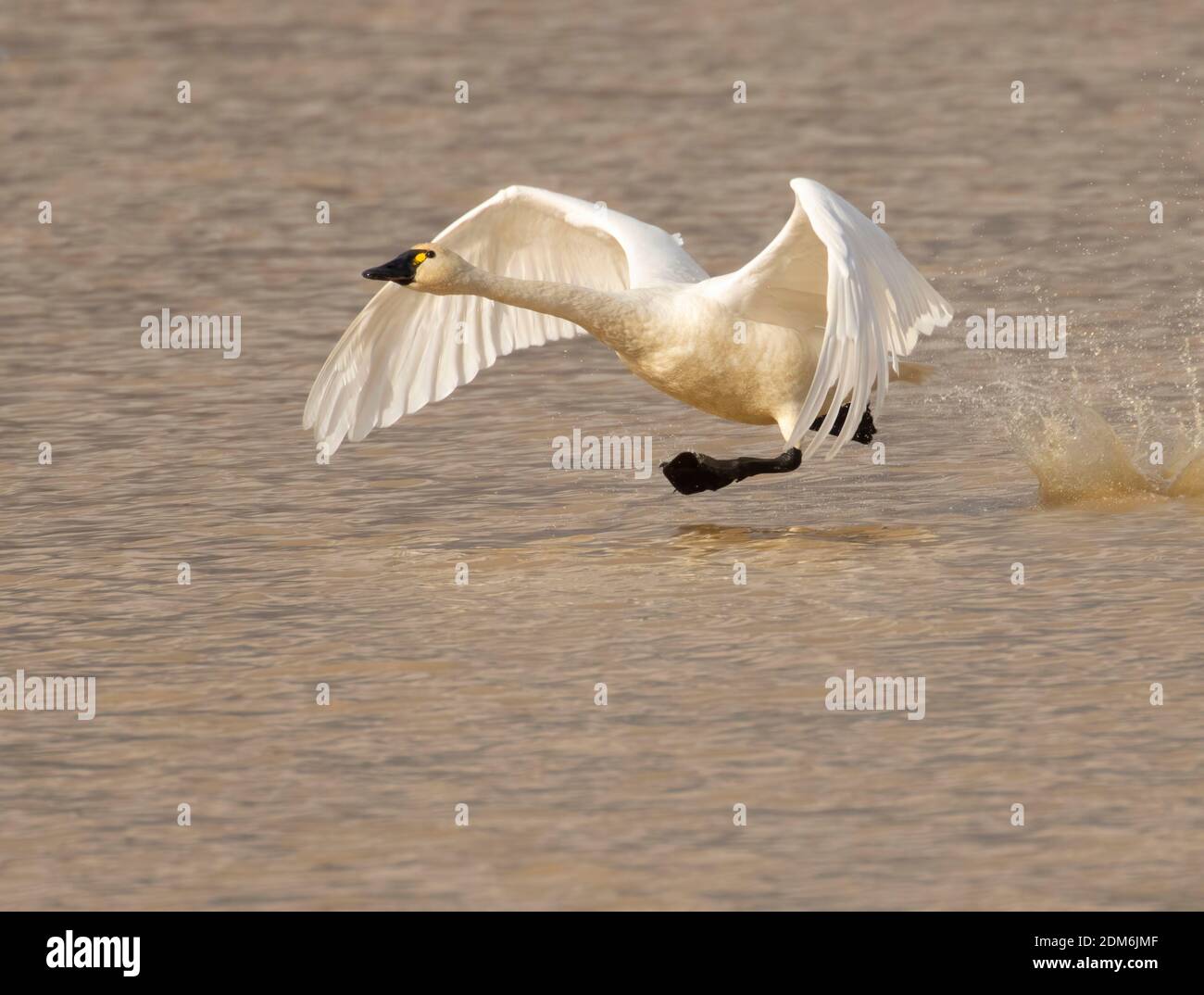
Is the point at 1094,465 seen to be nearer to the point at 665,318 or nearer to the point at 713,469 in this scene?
the point at 713,469

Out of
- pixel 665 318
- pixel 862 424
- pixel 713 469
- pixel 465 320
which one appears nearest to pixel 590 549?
pixel 713 469

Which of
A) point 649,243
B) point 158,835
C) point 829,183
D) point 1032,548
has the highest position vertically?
point 829,183

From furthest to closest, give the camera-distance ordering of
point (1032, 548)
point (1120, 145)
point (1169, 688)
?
point (1120, 145) → point (1032, 548) → point (1169, 688)

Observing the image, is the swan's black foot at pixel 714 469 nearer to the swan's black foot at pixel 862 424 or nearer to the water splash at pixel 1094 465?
the swan's black foot at pixel 862 424

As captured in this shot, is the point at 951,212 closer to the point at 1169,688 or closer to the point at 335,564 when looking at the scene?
the point at 335,564

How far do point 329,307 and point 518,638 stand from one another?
6.83m

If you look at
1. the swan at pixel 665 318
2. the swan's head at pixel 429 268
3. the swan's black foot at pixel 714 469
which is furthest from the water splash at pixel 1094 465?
the swan's head at pixel 429 268

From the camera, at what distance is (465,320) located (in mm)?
13047

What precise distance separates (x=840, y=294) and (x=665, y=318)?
1108 millimetres

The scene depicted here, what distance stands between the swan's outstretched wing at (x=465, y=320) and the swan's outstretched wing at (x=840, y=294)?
1.08 m

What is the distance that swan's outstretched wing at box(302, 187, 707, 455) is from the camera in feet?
41.6

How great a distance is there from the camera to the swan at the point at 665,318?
10883mm

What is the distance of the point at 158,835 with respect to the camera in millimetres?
8266

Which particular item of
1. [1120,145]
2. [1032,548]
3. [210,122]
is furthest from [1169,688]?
[210,122]
